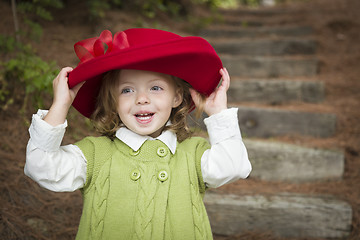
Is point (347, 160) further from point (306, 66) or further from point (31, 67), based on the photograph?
point (31, 67)

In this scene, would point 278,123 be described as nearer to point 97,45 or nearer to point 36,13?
point 97,45

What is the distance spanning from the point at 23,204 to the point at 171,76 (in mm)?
1326

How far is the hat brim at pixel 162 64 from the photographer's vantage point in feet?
4.59

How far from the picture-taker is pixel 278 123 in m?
3.45

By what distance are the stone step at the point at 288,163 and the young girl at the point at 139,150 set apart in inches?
51.4

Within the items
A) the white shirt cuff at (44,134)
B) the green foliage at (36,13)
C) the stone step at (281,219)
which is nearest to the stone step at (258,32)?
the green foliage at (36,13)

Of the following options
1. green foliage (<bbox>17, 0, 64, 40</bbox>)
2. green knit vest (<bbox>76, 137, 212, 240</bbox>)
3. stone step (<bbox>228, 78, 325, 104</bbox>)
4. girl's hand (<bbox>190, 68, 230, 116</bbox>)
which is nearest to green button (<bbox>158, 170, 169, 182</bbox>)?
green knit vest (<bbox>76, 137, 212, 240</bbox>)

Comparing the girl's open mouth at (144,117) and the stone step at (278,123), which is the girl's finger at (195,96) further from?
the stone step at (278,123)

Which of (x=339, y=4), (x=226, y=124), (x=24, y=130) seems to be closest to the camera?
(x=226, y=124)

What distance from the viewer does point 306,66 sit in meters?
4.41

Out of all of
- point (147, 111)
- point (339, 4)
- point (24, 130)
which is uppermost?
point (339, 4)

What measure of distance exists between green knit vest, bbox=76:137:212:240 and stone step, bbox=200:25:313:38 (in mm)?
4248

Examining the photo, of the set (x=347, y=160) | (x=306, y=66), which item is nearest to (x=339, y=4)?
(x=306, y=66)

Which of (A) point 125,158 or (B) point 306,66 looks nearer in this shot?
(A) point 125,158
